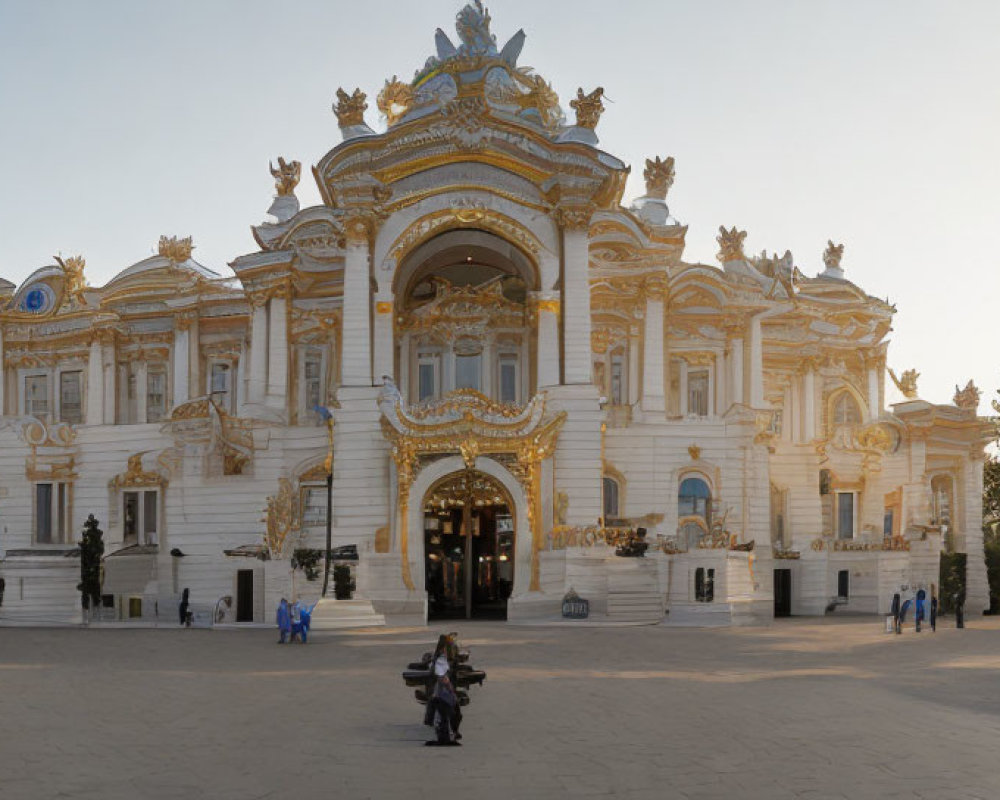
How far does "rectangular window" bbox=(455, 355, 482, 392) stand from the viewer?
5541 centimetres

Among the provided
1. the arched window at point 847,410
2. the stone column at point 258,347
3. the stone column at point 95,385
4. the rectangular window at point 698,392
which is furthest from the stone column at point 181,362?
the arched window at point 847,410

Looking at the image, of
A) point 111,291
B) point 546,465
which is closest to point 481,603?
point 546,465

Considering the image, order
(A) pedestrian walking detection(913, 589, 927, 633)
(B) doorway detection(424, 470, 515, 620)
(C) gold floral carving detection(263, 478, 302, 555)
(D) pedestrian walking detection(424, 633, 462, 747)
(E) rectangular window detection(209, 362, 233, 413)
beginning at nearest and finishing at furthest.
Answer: (D) pedestrian walking detection(424, 633, 462, 747) < (A) pedestrian walking detection(913, 589, 927, 633) < (B) doorway detection(424, 470, 515, 620) < (C) gold floral carving detection(263, 478, 302, 555) < (E) rectangular window detection(209, 362, 233, 413)

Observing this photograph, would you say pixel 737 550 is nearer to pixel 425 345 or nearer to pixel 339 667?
pixel 425 345

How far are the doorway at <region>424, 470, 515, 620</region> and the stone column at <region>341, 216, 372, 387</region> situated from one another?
5.64 m

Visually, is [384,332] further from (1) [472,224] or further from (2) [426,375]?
(2) [426,375]

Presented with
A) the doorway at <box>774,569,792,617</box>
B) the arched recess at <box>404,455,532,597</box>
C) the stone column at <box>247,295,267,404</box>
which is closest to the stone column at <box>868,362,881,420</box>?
the doorway at <box>774,569,792,617</box>

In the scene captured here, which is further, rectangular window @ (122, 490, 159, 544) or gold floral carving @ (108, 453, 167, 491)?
rectangular window @ (122, 490, 159, 544)

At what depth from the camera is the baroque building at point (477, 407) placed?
46375mm

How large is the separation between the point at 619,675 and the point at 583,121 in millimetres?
28636

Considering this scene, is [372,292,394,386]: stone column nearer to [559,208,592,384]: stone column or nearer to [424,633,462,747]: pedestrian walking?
[559,208,592,384]: stone column

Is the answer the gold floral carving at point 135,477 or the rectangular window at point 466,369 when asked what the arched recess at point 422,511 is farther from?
the gold floral carving at point 135,477

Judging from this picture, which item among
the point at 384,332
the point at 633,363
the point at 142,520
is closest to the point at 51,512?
the point at 142,520

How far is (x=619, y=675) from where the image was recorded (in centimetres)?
2780
